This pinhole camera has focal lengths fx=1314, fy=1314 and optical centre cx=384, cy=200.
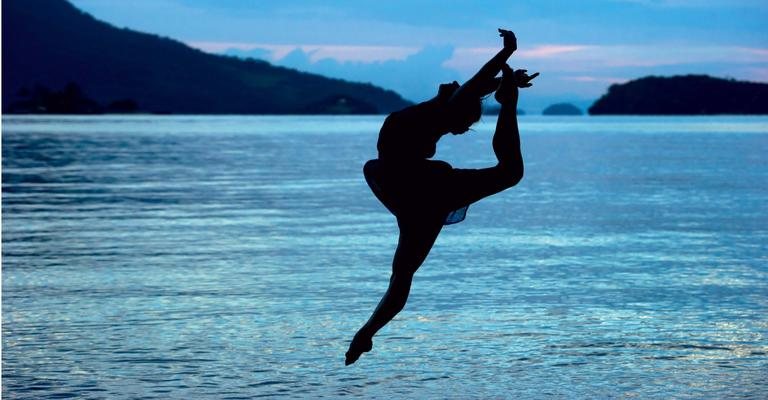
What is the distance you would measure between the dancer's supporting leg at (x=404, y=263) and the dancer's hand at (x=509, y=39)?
0.93 meters

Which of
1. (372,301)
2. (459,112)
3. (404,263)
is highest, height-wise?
(459,112)

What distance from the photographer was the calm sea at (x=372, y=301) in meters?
8.80

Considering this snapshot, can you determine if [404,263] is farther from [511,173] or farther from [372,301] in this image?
[372,301]

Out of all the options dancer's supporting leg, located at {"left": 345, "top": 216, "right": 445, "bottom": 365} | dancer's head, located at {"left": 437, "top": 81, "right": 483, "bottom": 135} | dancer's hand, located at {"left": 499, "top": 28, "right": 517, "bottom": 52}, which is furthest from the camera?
dancer's supporting leg, located at {"left": 345, "top": 216, "right": 445, "bottom": 365}

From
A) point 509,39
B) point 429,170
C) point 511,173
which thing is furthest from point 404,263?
point 509,39

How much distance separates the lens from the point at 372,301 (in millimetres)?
12102

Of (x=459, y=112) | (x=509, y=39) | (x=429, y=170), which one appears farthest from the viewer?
(x=429, y=170)

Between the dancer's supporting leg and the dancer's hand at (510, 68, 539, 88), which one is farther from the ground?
the dancer's hand at (510, 68, 539, 88)

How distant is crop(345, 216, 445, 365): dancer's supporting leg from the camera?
19.8 feet

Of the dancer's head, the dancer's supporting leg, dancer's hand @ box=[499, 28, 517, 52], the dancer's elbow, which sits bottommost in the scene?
the dancer's supporting leg

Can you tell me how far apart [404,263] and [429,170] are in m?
0.45

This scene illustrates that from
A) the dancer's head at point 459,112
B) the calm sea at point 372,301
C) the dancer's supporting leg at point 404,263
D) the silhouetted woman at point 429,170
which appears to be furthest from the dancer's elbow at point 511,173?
the calm sea at point 372,301

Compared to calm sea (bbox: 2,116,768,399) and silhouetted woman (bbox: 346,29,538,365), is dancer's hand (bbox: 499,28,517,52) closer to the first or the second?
silhouetted woman (bbox: 346,29,538,365)

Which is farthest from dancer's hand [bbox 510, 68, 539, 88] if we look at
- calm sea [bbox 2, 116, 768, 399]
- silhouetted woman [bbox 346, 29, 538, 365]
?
calm sea [bbox 2, 116, 768, 399]
